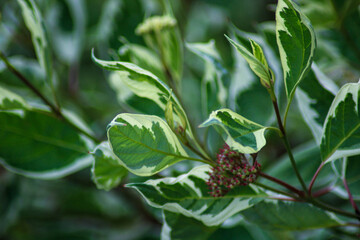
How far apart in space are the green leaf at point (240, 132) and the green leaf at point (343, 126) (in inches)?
3.9

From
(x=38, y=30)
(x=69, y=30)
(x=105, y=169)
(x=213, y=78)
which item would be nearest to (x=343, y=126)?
(x=213, y=78)

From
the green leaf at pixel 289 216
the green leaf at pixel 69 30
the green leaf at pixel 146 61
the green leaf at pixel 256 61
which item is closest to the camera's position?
the green leaf at pixel 256 61

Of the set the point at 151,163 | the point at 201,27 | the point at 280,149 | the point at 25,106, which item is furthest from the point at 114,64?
the point at 201,27

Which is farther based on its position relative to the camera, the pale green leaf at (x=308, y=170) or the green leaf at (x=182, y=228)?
the pale green leaf at (x=308, y=170)

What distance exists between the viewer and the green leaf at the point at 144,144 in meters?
0.38

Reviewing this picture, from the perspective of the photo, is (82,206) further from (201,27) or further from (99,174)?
(201,27)

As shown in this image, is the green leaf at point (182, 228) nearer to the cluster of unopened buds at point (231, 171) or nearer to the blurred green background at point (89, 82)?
the cluster of unopened buds at point (231, 171)

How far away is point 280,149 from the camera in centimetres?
112

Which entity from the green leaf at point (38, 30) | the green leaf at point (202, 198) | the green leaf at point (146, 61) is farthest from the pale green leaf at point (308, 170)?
the green leaf at point (38, 30)

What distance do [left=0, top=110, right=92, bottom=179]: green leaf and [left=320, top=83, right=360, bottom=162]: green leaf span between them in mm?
401

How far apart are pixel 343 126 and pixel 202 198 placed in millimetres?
199

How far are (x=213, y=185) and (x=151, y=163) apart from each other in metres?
0.09

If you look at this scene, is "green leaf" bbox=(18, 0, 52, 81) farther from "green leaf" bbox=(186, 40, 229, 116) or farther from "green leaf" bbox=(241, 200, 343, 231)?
"green leaf" bbox=(241, 200, 343, 231)

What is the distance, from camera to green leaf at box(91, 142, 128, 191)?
1.52 ft
